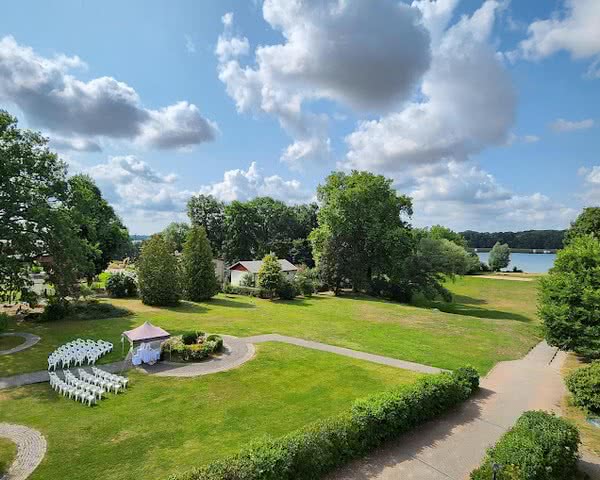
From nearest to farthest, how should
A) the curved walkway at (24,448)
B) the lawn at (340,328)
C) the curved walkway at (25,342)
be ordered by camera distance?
the curved walkway at (24,448)
the curved walkway at (25,342)
the lawn at (340,328)

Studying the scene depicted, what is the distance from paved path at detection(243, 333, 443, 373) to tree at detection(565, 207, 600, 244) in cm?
4051

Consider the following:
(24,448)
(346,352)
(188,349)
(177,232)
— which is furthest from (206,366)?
(177,232)

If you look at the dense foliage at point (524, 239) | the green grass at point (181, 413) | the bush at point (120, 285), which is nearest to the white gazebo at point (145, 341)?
the green grass at point (181, 413)

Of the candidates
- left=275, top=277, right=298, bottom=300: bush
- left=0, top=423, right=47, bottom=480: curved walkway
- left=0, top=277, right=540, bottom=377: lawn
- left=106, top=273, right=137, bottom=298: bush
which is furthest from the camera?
left=275, top=277, right=298, bottom=300: bush

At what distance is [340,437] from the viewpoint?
30.5 feet

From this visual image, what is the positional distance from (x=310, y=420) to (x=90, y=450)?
245 inches

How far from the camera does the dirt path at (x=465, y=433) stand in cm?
918

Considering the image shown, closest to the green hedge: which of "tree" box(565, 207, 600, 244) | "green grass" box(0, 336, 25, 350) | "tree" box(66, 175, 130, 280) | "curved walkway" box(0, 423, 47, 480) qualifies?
"curved walkway" box(0, 423, 47, 480)

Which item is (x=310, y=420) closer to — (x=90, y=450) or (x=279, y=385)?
(x=279, y=385)

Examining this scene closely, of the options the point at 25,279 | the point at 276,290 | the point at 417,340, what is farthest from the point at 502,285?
the point at 25,279

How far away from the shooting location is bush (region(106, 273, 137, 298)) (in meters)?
35.5

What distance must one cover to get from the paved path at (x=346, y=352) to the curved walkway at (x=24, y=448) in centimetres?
1153

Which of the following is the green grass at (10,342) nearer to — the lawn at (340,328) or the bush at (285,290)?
the lawn at (340,328)

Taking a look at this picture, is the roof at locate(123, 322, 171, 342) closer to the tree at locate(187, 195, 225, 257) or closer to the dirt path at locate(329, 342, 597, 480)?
the dirt path at locate(329, 342, 597, 480)
